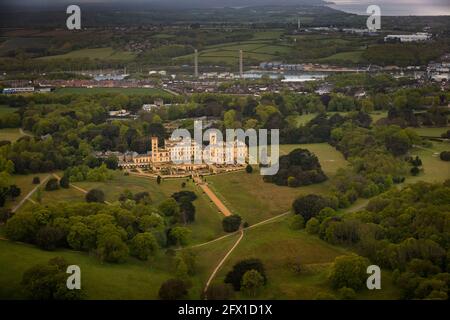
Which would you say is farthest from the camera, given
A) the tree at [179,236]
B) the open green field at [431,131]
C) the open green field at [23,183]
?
the open green field at [431,131]

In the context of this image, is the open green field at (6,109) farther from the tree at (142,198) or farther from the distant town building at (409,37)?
the distant town building at (409,37)

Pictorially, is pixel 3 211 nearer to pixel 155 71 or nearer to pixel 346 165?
pixel 346 165

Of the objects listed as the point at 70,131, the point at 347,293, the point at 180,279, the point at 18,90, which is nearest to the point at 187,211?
the point at 180,279

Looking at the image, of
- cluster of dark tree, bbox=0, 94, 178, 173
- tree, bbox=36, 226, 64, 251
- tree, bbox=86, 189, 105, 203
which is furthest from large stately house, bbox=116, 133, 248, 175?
tree, bbox=36, 226, 64, 251

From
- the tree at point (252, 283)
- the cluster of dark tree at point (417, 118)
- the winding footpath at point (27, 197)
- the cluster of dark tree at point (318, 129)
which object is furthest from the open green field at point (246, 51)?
the tree at point (252, 283)

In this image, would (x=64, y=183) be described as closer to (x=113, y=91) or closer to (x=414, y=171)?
(x=414, y=171)

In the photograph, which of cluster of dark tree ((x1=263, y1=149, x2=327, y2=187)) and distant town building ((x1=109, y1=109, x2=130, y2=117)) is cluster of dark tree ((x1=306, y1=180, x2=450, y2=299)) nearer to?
cluster of dark tree ((x1=263, y1=149, x2=327, y2=187))
